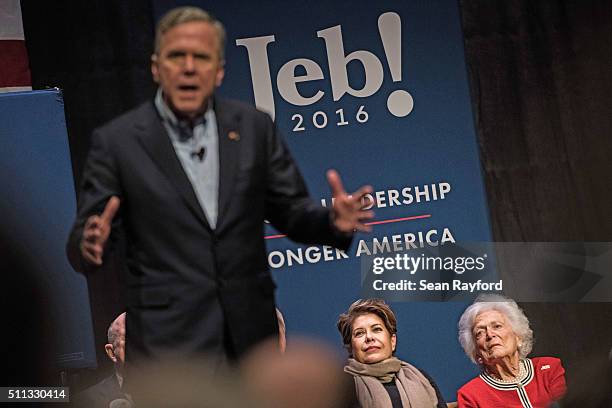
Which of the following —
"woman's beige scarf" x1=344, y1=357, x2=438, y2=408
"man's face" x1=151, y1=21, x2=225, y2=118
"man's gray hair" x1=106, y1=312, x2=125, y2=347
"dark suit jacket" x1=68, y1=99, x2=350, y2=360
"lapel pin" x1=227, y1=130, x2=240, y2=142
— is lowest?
"woman's beige scarf" x1=344, y1=357, x2=438, y2=408

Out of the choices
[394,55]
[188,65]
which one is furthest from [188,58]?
[394,55]

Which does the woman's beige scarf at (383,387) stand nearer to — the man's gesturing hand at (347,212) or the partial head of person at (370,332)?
the partial head of person at (370,332)

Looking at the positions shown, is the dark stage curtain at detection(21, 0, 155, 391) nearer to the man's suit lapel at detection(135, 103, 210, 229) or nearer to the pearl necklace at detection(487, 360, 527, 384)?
the pearl necklace at detection(487, 360, 527, 384)

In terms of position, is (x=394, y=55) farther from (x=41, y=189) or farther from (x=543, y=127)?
(x=41, y=189)

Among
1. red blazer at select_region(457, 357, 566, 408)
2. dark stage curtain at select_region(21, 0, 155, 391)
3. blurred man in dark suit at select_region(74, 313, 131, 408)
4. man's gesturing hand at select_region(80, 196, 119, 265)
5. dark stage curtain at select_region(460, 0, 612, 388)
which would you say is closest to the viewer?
man's gesturing hand at select_region(80, 196, 119, 265)

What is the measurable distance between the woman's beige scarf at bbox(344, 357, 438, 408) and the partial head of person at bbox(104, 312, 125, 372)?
0.79 meters

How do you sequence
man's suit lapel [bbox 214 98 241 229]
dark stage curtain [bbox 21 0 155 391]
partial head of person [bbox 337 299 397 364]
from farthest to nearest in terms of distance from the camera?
1. dark stage curtain [bbox 21 0 155 391]
2. partial head of person [bbox 337 299 397 364]
3. man's suit lapel [bbox 214 98 241 229]

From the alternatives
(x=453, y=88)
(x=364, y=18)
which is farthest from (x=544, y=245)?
(x=364, y=18)

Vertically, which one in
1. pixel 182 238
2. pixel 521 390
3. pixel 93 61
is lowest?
pixel 521 390

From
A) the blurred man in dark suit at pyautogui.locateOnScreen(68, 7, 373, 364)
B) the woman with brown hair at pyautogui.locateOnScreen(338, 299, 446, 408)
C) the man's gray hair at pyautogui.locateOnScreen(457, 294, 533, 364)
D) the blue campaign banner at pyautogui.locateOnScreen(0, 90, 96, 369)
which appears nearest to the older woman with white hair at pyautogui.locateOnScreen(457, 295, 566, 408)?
the man's gray hair at pyautogui.locateOnScreen(457, 294, 533, 364)

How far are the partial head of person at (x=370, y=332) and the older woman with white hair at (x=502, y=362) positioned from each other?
1.20 feet

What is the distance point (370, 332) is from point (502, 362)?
57 cm

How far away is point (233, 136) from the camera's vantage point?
A: 2.06 meters

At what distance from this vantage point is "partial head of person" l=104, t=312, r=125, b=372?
3705 mm
